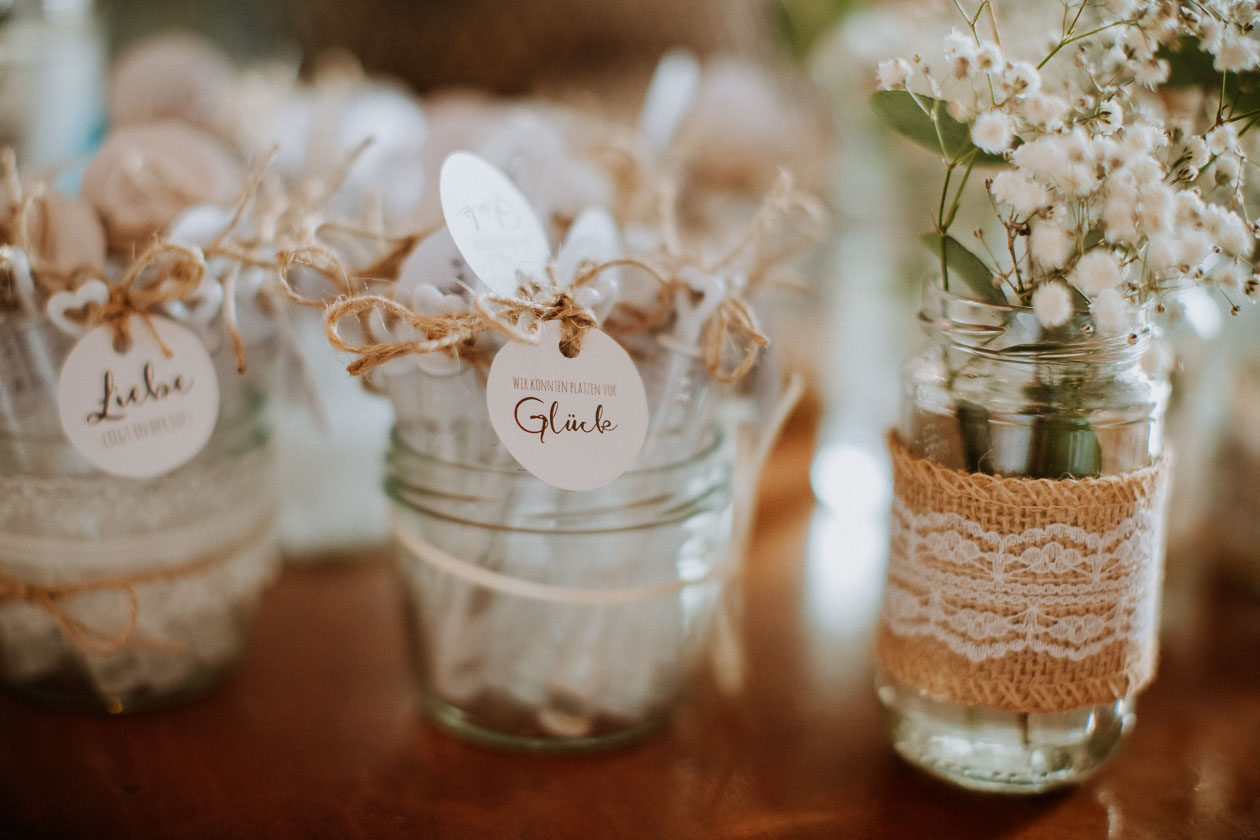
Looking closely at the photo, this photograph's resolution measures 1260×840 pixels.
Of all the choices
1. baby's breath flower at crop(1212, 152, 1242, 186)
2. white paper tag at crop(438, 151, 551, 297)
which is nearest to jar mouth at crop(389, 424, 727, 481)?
white paper tag at crop(438, 151, 551, 297)

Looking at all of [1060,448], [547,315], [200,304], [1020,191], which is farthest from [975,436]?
[200,304]

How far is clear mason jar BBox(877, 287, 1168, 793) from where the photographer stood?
53cm

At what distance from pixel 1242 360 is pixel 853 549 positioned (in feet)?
1.26

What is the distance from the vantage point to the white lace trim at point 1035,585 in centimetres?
53

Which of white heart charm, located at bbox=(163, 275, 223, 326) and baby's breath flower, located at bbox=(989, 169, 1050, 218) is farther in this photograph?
white heart charm, located at bbox=(163, 275, 223, 326)

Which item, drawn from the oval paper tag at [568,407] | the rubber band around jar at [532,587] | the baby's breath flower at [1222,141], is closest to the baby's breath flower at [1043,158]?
the baby's breath flower at [1222,141]

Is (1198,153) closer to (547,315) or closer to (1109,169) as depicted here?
(1109,169)

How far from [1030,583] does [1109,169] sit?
220 mm

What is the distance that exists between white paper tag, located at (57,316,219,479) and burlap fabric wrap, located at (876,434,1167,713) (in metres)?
0.42

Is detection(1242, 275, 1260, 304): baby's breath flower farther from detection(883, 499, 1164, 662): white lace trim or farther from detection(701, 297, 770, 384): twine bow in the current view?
detection(701, 297, 770, 384): twine bow

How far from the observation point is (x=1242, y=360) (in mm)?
865

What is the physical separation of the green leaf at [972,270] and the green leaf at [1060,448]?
2.9 inches

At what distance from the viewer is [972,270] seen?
0.54 m

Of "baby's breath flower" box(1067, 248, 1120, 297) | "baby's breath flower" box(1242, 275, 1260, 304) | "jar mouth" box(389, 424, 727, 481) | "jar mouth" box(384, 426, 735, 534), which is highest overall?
"baby's breath flower" box(1067, 248, 1120, 297)
